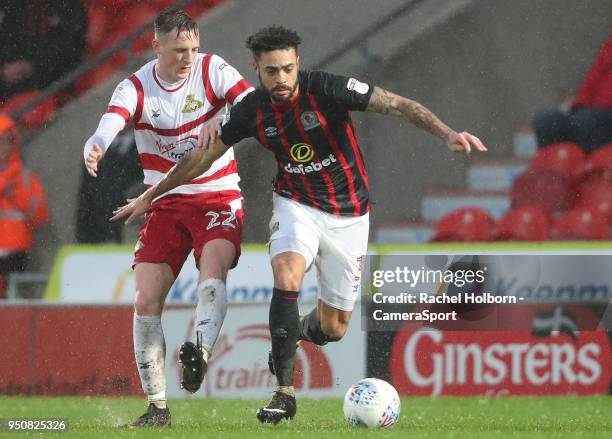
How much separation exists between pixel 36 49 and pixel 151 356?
5.01 meters

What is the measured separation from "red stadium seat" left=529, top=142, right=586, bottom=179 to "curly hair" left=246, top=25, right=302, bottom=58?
4.61 meters

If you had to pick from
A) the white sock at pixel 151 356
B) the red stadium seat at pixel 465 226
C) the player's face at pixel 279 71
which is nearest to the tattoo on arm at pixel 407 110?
the player's face at pixel 279 71

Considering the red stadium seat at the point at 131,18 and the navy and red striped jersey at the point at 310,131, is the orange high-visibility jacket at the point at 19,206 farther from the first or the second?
the navy and red striped jersey at the point at 310,131

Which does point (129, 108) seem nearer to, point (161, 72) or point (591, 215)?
point (161, 72)

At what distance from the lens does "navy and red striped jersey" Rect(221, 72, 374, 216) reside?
6082mm

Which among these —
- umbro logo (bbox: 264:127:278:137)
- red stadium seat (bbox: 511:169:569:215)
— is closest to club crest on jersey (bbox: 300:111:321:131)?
umbro logo (bbox: 264:127:278:137)

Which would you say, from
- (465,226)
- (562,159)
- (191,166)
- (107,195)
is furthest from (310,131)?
(562,159)

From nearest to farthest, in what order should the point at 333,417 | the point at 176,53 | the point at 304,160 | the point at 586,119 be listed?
the point at 304,160 → the point at 176,53 → the point at 333,417 → the point at 586,119

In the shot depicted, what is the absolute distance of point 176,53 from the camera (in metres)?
6.31

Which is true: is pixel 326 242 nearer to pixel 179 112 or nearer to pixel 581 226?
pixel 179 112

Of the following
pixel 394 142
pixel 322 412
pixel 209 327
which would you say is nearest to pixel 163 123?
pixel 209 327

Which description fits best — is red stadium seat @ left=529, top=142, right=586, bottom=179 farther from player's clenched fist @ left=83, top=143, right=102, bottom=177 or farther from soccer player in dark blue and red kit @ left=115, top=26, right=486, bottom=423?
player's clenched fist @ left=83, top=143, right=102, bottom=177

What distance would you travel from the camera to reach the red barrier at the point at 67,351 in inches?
358

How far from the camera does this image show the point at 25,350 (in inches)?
362
